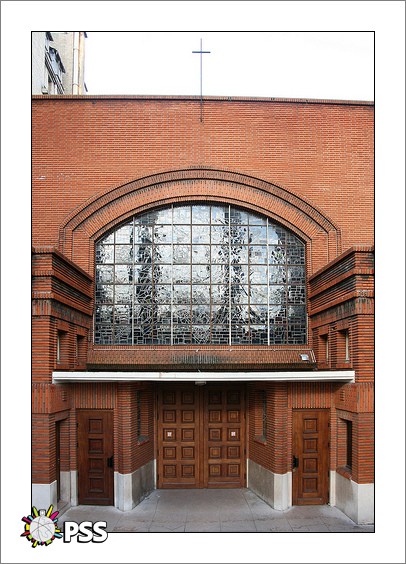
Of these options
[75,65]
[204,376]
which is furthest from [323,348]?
[75,65]

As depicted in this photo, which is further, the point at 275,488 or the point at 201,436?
the point at 201,436

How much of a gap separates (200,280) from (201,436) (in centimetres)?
414

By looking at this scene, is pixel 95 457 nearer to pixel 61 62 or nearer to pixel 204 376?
pixel 204 376

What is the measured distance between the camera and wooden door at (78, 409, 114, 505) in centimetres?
1278

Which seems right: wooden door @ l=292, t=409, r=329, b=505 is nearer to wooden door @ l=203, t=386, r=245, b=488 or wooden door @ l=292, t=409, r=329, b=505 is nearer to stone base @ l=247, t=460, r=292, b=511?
stone base @ l=247, t=460, r=292, b=511

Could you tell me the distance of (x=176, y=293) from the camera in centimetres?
1474

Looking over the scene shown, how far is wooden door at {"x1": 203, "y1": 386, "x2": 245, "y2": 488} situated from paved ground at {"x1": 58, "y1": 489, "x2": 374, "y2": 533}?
1.25m

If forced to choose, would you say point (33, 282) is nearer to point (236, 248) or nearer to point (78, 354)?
point (78, 354)

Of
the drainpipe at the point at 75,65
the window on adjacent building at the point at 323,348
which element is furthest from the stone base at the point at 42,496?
the drainpipe at the point at 75,65

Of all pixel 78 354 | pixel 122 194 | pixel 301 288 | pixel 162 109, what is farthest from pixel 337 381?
pixel 162 109

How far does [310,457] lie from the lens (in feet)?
42.1

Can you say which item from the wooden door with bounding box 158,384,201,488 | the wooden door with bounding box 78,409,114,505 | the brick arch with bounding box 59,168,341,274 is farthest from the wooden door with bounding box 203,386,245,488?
the brick arch with bounding box 59,168,341,274

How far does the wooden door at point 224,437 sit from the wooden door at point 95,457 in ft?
9.84

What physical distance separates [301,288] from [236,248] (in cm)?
203
